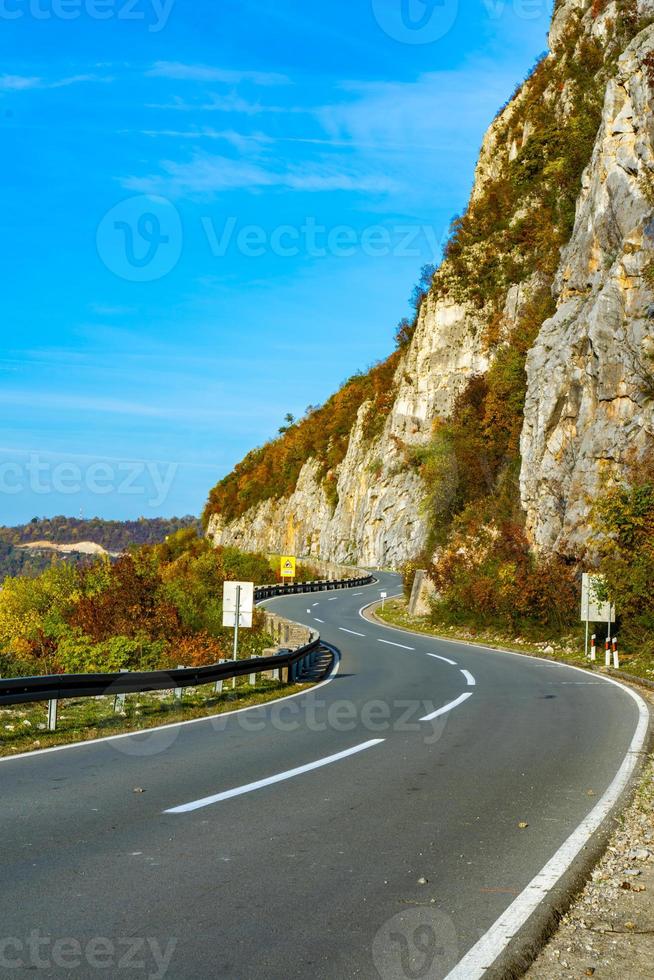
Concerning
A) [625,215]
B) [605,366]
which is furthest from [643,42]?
[605,366]

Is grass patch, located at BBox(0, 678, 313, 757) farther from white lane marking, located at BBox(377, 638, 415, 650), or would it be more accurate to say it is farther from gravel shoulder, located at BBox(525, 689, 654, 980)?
white lane marking, located at BBox(377, 638, 415, 650)

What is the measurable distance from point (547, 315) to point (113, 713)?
134 ft

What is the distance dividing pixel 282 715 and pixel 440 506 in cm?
4309

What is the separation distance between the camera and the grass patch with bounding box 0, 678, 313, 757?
1173cm

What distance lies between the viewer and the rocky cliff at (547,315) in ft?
112

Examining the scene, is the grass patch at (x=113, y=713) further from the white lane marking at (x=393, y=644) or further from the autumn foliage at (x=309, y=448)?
the autumn foliage at (x=309, y=448)

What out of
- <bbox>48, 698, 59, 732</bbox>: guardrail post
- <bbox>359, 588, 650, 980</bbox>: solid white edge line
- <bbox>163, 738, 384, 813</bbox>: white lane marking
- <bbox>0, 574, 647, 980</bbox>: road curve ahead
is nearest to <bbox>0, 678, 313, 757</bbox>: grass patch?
<bbox>48, 698, 59, 732</bbox>: guardrail post

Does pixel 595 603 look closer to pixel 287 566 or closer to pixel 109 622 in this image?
pixel 109 622

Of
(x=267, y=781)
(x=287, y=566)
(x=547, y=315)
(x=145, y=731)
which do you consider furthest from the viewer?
(x=287, y=566)

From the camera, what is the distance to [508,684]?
19.0 m

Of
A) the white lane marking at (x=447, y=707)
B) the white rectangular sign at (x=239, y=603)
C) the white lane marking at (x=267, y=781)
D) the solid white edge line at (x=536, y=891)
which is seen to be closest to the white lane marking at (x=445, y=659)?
the white rectangular sign at (x=239, y=603)

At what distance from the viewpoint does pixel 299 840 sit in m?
6.58

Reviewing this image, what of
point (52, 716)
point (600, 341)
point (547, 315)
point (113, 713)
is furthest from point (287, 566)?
point (52, 716)

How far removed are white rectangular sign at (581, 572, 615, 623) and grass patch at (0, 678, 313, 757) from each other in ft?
34.6
